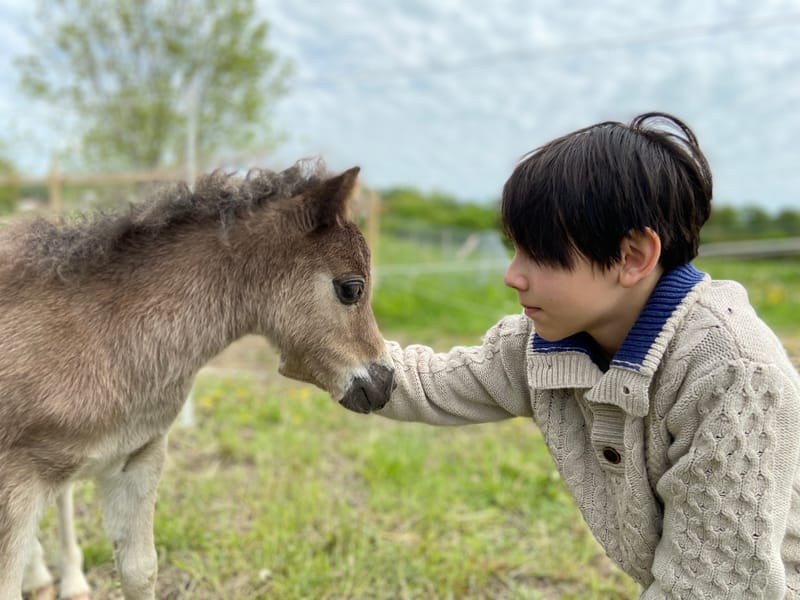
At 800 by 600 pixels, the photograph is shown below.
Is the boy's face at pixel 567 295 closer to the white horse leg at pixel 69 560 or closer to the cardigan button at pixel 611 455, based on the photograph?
the cardigan button at pixel 611 455

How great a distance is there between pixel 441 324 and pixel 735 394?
713 cm

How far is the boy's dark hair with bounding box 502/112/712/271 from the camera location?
162cm

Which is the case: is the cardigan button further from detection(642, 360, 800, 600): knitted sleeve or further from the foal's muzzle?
the foal's muzzle

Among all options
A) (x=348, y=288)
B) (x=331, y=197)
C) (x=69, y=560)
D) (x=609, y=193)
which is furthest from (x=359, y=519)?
(x=609, y=193)

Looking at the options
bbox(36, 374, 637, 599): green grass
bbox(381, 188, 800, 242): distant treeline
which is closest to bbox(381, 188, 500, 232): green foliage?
bbox(381, 188, 800, 242): distant treeline

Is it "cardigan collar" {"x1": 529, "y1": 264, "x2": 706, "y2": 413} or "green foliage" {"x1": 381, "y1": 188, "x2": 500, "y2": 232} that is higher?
"cardigan collar" {"x1": 529, "y1": 264, "x2": 706, "y2": 413}

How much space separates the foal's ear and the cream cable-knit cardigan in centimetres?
78

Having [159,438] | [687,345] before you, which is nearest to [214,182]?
[159,438]

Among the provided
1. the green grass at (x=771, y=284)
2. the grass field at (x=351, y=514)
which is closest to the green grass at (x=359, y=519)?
the grass field at (x=351, y=514)

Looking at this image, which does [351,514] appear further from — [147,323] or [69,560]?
[147,323]

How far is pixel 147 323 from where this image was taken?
1.99 metres

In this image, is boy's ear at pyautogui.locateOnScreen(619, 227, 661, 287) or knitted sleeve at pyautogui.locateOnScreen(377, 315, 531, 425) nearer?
boy's ear at pyautogui.locateOnScreen(619, 227, 661, 287)

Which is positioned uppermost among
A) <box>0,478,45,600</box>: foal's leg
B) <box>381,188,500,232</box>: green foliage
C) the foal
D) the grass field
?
the foal

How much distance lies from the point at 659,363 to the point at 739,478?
13.2 inches
